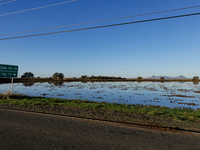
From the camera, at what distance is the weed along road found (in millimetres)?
4441

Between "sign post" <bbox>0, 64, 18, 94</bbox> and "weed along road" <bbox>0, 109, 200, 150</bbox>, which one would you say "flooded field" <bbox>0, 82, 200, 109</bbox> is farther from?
"weed along road" <bbox>0, 109, 200, 150</bbox>

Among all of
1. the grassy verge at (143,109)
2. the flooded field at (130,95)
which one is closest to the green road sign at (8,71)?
the flooded field at (130,95)

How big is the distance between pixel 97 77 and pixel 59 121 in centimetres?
10281

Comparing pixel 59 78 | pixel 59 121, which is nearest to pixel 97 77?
pixel 59 78

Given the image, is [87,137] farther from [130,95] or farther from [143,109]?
[130,95]

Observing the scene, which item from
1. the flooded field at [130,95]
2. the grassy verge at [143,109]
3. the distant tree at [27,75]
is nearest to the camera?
the grassy verge at [143,109]

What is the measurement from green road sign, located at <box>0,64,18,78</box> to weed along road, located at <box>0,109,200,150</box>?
12466 mm

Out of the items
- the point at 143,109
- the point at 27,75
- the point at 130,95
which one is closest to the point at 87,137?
the point at 143,109

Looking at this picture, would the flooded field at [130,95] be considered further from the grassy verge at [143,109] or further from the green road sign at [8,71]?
the grassy verge at [143,109]

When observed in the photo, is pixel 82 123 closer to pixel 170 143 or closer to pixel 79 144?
pixel 79 144

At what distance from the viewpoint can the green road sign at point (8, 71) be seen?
54.7ft

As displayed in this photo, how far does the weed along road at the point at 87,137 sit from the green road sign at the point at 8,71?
1247cm

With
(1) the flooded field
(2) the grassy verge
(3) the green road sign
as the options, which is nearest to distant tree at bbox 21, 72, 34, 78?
(1) the flooded field

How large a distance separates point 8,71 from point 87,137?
1652 cm
